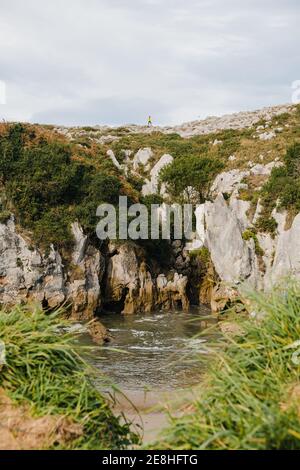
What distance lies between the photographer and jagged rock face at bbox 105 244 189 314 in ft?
118

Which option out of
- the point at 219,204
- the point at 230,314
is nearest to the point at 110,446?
the point at 230,314

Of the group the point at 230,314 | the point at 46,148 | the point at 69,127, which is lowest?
the point at 230,314

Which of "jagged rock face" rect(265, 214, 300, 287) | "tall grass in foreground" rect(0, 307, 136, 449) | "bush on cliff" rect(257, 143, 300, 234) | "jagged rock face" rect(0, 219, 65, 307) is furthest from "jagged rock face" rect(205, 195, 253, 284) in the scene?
"tall grass in foreground" rect(0, 307, 136, 449)

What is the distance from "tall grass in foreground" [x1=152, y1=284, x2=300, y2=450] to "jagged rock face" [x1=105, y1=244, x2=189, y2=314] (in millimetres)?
30021

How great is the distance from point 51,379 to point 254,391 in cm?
208

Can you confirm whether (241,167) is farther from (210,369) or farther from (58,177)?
(210,369)

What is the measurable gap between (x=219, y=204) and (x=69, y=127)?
4665 cm

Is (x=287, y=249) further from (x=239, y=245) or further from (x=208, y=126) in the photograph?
(x=208, y=126)

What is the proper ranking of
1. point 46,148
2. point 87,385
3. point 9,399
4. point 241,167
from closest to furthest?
point 9,399 → point 87,385 → point 46,148 → point 241,167

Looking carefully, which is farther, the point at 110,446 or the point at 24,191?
the point at 24,191

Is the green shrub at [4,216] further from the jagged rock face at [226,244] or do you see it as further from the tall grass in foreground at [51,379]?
the tall grass in foreground at [51,379]

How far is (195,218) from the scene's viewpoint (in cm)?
4316

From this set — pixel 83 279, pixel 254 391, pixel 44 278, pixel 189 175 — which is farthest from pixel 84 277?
pixel 254 391
